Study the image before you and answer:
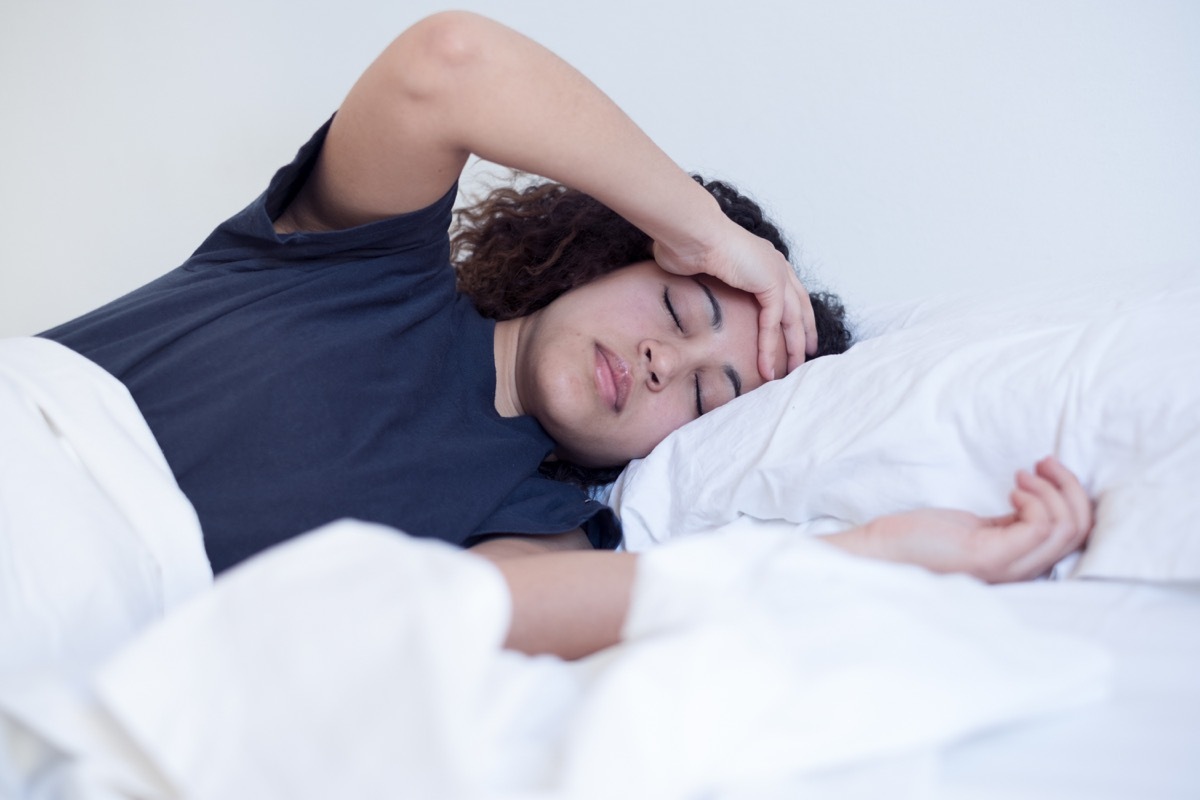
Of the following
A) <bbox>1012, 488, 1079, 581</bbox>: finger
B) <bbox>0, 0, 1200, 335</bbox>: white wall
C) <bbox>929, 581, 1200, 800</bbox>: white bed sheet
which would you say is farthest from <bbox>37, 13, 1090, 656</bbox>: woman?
<bbox>0, 0, 1200, 335</bbox>: white wall

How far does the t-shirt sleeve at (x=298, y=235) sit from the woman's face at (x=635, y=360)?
0.77ft

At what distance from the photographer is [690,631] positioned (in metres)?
0.53

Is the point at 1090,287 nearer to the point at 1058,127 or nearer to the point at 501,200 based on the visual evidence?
the point at 1058,127

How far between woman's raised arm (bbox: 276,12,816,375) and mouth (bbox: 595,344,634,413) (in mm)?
176

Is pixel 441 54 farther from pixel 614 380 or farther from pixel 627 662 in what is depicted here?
pixel 627 662

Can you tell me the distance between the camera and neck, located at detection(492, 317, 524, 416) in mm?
1336

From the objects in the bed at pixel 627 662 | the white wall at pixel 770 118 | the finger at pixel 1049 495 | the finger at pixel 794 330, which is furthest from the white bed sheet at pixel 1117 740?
the finger at pixel 794 330

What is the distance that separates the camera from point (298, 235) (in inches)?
42.6

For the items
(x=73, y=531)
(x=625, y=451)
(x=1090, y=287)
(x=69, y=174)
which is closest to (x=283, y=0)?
(x=69, y=174)

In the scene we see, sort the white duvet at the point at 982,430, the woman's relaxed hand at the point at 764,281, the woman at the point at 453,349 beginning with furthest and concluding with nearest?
the woman's relaxed hand at the point at 764,281 → the woman at the point at 453,349 → the white duvet at the point at 982,430

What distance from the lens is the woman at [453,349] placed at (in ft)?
2.97

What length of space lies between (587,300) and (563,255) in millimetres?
141

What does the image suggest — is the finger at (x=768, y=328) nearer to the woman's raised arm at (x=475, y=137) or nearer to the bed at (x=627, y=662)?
the woman's raised arm at (x=475, y=137)

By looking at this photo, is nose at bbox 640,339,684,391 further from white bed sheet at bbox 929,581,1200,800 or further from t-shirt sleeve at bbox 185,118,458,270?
white bed sheet at bbox 929,581,1200,800
